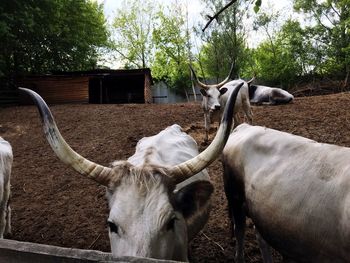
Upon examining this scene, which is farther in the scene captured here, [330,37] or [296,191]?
[330,37]

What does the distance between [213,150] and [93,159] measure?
264 inches

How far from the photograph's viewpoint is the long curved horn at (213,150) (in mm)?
2852

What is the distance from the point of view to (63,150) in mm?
2809

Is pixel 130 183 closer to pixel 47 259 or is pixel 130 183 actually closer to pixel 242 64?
pixel 47 259

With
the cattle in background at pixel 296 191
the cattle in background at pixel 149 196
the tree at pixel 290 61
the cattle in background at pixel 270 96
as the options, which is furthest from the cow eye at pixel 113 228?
the tree at pixel 290 61

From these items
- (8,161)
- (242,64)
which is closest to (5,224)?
(8,161)

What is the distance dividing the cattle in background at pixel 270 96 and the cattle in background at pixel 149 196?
1321 centimetres

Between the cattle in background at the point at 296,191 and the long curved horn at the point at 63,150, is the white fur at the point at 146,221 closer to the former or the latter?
the long curved horn at the point at 63,150

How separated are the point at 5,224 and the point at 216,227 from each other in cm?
312

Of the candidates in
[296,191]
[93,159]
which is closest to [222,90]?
→ [93,159]

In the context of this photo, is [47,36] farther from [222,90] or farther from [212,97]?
[212,97]

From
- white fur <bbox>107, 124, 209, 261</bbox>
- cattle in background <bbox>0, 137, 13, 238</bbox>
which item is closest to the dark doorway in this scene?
cattle in background <bbox>0, 137, 13, 238</bbox>

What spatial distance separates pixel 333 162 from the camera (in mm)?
3125

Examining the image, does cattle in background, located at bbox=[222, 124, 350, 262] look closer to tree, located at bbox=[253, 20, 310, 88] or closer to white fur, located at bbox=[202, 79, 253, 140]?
white fur, located at bbox=[202, 79, 253, 140]
